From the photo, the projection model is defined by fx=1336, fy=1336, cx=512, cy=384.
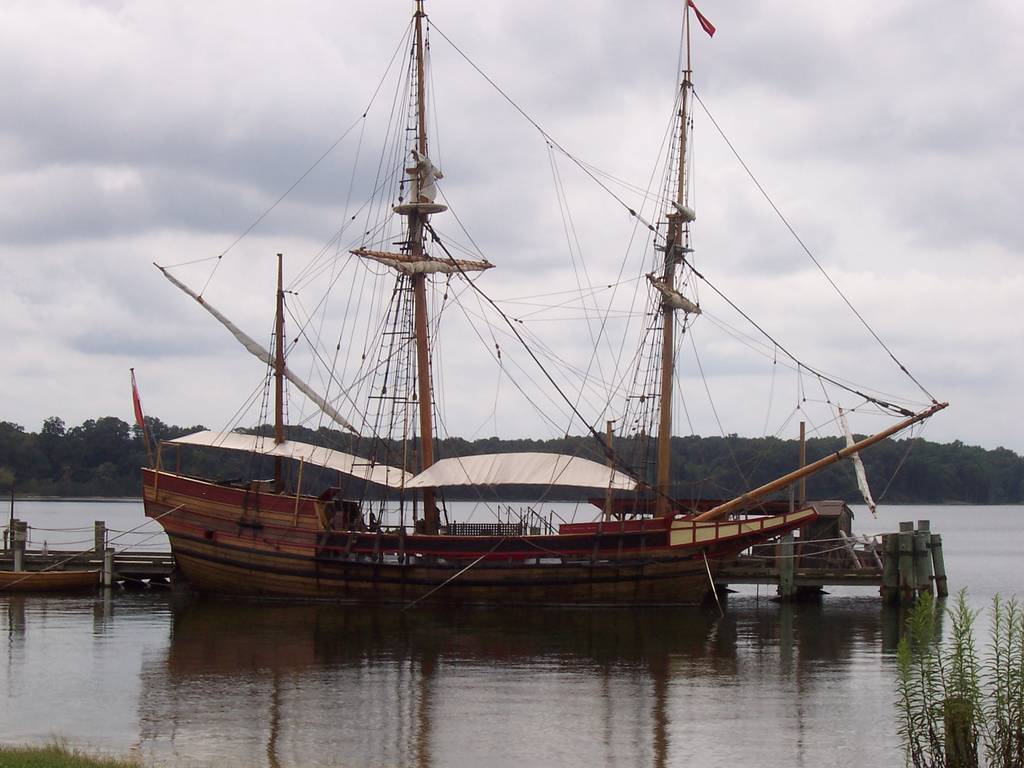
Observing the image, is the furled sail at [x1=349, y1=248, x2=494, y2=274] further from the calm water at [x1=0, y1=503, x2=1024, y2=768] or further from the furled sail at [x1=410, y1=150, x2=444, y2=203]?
the calm water at [x1=0, y1=503, x2=1024, y2=768]

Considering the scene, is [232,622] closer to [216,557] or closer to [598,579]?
[216,557]

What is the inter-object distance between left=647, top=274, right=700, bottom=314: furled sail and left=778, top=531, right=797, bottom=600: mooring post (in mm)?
8799

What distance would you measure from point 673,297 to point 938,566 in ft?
43.3

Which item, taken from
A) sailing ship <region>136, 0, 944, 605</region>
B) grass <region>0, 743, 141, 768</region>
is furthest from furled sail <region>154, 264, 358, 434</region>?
grass <region>0, 743, 141, 768</region>

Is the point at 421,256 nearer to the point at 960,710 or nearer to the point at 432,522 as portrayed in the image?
the point at 432,522

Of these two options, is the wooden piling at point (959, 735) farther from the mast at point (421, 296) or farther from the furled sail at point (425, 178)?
the furled sail at point (425, 178)

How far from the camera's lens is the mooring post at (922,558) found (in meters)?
44.8

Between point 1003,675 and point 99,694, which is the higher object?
point 1003,675

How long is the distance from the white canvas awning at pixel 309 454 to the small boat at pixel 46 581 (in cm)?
606

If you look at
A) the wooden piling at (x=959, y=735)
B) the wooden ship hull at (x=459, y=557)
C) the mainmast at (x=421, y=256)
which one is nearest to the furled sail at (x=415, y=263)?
the mainmast at (x=421, y=256)

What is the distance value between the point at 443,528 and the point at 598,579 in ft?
19.7

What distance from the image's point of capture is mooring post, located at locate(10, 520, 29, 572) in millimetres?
48469

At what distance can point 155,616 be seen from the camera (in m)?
42.6

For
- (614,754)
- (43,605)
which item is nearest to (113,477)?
(43,605)
